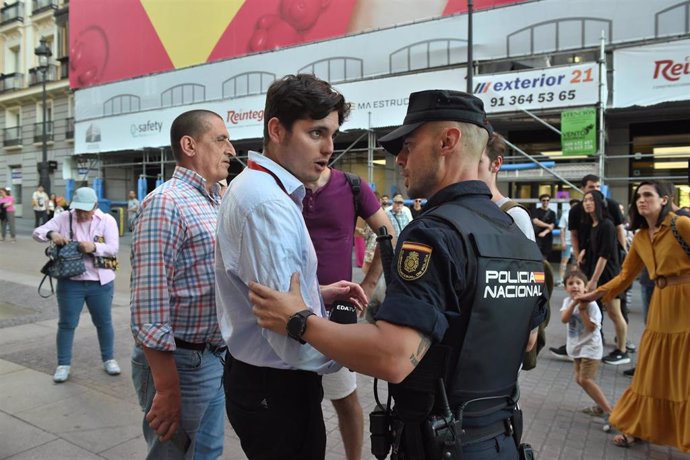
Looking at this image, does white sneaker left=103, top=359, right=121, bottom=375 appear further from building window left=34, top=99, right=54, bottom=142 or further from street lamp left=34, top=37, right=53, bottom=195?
building window left=34, top=99, right=54, bottom=142

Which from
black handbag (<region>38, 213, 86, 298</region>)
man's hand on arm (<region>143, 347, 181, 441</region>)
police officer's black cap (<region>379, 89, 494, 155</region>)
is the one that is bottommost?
man's hand on arm (<region>143, 347, 181, 441</region>)

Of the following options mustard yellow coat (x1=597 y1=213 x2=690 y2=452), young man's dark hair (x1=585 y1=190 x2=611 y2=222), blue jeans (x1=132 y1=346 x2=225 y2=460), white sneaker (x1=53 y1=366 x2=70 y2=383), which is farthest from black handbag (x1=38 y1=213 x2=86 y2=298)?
young man's dark hair (x1=585 y1=190 x2=611 y2=222)

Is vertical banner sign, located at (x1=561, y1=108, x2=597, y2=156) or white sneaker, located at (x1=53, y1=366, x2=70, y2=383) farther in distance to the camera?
vertical banner sign, located at (x1=561, y1=108, x2=597, y2=156)

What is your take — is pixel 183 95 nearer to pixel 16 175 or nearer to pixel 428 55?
pixel 428 55

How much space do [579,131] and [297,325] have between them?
37.5ft

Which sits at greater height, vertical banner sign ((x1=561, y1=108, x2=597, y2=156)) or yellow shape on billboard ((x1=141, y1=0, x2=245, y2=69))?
yellow shape on billboard ((x1=141, y1=0, x2=245, y2=69))

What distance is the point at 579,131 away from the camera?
A: 11.2 m

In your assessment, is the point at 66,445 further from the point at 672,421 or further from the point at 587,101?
the point at 587,101

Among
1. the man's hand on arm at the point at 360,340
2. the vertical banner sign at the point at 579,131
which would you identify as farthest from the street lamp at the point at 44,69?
the man's hand on arm at the point at 360,340

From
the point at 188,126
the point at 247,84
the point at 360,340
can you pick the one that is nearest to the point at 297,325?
the point at 360,340

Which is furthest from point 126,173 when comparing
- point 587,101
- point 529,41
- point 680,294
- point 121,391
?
point 680,294

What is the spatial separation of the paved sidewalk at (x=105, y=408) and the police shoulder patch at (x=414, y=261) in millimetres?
814

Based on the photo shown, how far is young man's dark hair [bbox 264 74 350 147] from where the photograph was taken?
1720 millimetres

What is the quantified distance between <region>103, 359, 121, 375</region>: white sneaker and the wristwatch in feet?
13.0
